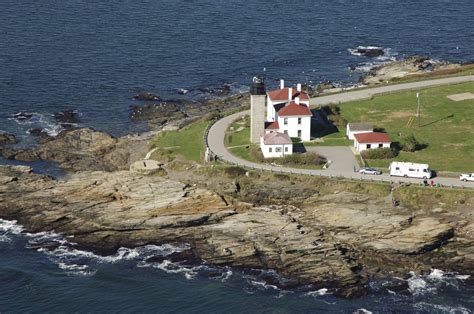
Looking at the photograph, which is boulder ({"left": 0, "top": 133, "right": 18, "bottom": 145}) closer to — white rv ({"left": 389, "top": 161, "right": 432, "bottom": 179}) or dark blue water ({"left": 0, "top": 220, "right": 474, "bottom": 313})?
dark blue water ({"left": 0, "top": 220, "right": 474, "bottom": 313})

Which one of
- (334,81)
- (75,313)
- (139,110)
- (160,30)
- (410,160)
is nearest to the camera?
(75,313)

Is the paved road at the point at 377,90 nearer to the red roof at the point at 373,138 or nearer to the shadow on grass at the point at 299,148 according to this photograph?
the shadow on grass at the point at 299,148

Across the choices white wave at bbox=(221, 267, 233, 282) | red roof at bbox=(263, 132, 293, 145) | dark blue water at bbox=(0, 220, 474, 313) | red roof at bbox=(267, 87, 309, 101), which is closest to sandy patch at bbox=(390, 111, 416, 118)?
→ red roof at bbox=(267, 87, 309, 101)

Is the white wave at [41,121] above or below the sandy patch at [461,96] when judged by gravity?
below

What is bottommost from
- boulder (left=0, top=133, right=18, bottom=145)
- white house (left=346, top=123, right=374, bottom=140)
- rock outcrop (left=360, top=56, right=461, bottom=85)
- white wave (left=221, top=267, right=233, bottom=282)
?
white wave (left=221, top=267, right=233, bottom=282)

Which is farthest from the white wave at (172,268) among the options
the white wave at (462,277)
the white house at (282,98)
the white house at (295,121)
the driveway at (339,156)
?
the white house at (282,98)

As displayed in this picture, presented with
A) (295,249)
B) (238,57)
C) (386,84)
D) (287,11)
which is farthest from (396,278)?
(287,11)

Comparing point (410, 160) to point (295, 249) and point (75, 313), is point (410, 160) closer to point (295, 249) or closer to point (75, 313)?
point (295, 249)
